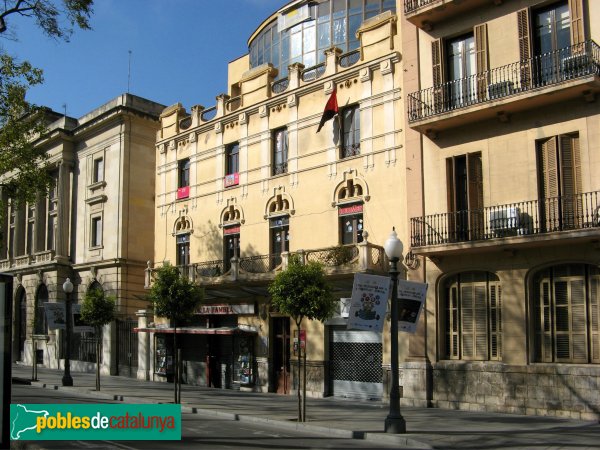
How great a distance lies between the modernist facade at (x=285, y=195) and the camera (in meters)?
23.2

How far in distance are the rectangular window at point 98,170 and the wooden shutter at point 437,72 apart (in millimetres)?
22854

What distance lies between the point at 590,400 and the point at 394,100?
36.6 ft

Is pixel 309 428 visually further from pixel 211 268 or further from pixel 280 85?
pixel 280 85

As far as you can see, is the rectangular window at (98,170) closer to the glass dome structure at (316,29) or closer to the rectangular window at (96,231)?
the rectangular window at (96,231)

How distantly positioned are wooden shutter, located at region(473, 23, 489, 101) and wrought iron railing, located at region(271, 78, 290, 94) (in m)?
8.78

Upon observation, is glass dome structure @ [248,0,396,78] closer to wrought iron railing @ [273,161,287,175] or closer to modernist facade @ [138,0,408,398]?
modernist facade @ [138,0,408,398]

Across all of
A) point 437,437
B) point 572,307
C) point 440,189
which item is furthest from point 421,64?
point 437,437

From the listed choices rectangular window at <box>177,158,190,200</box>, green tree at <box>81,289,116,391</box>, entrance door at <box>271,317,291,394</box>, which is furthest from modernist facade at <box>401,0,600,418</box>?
green tree at <box>81,289,116,391</box>

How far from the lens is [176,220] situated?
3189 centimetres

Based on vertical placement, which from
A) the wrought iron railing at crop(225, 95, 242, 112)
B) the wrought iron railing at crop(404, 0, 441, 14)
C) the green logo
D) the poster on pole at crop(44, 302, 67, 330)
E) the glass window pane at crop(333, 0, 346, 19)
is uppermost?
the glass window pane at crop(333, 0, 346, 19)

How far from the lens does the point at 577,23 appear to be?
18375mm

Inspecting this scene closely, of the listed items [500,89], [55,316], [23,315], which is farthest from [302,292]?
[23,315]

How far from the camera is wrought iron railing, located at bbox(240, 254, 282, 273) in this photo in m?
26.3

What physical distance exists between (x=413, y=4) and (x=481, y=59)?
301 cm
